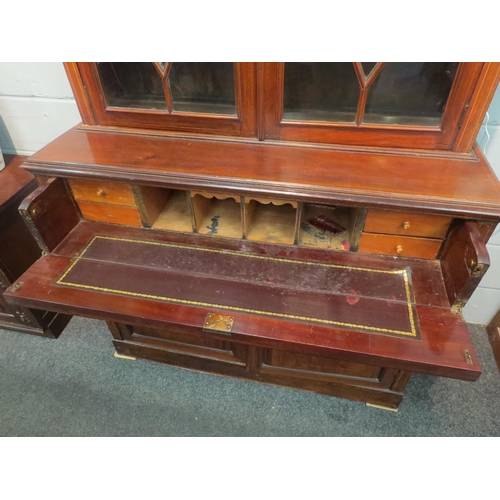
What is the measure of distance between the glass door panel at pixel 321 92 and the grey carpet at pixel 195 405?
114 centimetres

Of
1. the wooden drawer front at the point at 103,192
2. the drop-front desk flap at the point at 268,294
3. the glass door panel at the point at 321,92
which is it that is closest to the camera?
the drop-front desk flap at the point at 268,294

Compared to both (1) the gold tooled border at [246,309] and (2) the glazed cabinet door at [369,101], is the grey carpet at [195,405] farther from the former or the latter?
(2) the glazed cabinet door at [369,101]

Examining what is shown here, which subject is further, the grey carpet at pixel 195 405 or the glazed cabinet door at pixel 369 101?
the grey carpet at pixel 195 405

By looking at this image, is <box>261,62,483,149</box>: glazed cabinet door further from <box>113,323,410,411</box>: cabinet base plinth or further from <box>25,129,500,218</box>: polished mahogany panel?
<box>113,323,410,411</box>: cabinet base plinth

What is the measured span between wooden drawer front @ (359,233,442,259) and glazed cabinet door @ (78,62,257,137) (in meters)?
0.53

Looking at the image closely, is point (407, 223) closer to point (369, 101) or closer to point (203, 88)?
point (369, 101)

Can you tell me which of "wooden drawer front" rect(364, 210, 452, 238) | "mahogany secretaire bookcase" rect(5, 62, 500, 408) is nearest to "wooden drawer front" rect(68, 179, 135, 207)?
"mahogany secretaire bookcase" rect(5, 62, 500, 408)

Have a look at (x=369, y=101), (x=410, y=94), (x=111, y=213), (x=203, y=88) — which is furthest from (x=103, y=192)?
(x=410, y=94)

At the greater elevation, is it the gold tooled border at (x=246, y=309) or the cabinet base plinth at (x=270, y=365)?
the gold tooled border at (x=246, y=309)

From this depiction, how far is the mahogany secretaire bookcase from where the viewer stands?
36.6 inches

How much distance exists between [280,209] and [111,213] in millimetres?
613

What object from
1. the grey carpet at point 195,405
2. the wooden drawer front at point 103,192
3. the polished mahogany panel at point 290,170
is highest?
the polished mahogany panel at point 290,170

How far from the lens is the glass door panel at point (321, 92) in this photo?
1.03m

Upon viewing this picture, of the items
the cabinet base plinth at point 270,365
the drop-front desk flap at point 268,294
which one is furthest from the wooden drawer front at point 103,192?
the cabinet base plinth at point 270,365
